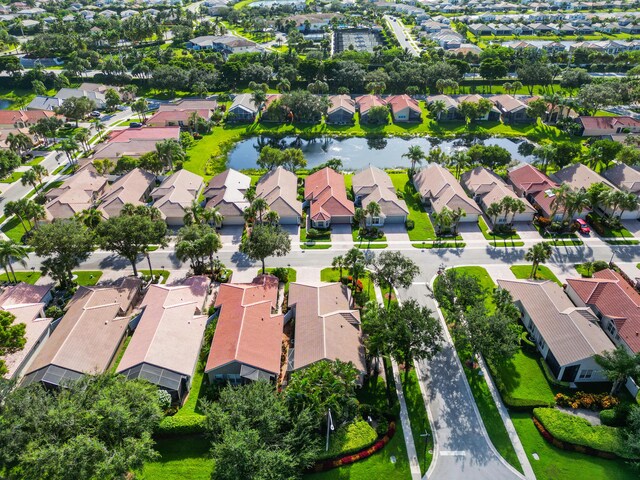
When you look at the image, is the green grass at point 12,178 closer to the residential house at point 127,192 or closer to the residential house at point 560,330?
the residential house at point 127,192

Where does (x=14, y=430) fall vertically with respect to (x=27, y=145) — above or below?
above

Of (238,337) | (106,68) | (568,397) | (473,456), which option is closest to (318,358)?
→ (238,337)

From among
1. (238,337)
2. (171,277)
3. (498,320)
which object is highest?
(498,320)

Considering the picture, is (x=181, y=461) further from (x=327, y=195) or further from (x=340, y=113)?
(x=340, y=113)

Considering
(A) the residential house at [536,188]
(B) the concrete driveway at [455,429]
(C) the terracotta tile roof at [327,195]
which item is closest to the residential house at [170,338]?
(C) the terracotta tile roof at [327,195]

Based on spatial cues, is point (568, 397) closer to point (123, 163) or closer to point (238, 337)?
point (238, 337)

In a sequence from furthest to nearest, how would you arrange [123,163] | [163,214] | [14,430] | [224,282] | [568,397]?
[123,163] < [163,214] < [224,282] < [568,397] < [14,430]
